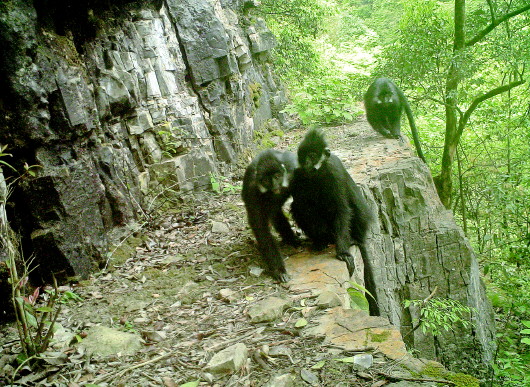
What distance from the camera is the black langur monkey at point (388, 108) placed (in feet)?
25.6

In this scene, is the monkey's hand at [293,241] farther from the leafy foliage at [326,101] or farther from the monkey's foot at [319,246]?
the leafy foliage at [326,101]

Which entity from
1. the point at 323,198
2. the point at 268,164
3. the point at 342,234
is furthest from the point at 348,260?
the point at 268,164

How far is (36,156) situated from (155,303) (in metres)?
1.75

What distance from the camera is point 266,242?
3.90 meters

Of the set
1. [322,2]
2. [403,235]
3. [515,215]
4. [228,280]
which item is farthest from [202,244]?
[322,2]

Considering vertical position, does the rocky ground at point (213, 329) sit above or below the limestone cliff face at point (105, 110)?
below

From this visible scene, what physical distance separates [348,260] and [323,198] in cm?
67

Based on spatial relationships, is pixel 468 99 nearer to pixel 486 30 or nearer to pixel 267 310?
pixel 486 30

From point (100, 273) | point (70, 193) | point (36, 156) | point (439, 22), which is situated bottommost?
point (100, 273)

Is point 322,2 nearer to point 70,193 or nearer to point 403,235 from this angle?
point 403,235

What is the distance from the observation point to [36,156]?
385cm

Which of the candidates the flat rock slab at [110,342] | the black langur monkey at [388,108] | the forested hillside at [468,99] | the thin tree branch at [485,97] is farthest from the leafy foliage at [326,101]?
the flat rock slab at [110,342]

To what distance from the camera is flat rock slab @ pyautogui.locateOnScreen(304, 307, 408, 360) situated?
105 inches

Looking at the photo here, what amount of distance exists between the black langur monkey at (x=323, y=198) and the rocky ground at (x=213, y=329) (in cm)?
23
